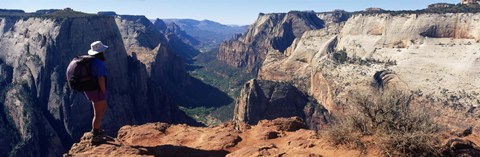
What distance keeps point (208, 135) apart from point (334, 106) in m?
55.5

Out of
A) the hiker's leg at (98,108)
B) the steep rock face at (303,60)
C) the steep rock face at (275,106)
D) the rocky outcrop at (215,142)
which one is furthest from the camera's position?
the steep rock face at (303,60)

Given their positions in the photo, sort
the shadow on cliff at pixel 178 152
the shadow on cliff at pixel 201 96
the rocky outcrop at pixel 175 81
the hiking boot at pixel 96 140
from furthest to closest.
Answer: the rocky outcrop at pixel 175 81
the shadow on cliff at pixel 201 96
the shadow on cliff at pixel 178 152
the hiking boot at pixel 96 140

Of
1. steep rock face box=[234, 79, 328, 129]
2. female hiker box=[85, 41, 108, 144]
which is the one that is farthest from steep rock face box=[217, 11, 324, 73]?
female hiker box=[85, 41, 108, 144]

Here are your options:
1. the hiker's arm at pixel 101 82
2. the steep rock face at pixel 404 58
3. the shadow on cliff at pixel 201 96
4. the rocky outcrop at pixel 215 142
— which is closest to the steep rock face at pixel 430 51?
the steep rock face at pixel 404 58

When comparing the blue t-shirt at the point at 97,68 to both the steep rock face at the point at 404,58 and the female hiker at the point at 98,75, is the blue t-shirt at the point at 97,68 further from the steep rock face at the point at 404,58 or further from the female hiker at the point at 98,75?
the steep rock face at the point at 404,58

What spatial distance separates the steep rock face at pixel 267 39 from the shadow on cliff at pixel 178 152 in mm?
141422

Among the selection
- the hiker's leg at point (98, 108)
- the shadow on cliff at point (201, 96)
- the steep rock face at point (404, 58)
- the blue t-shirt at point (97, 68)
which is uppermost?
the blue t-shirt at point (97, 68)

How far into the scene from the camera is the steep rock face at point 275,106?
60281 mm

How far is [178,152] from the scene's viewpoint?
1441cm

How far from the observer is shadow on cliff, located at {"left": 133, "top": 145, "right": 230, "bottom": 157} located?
14.2m

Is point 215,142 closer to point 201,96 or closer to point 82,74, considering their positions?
point 82,74

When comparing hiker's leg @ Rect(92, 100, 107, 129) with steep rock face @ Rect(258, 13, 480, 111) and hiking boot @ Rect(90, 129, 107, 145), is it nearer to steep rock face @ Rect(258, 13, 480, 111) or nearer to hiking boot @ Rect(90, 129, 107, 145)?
hiking boot @ Rect(90, 129, 107, 145)

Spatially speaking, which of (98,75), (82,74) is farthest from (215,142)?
(82,74)

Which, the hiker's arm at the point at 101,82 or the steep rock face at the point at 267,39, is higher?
the hiker's arm at the point at 101,82
